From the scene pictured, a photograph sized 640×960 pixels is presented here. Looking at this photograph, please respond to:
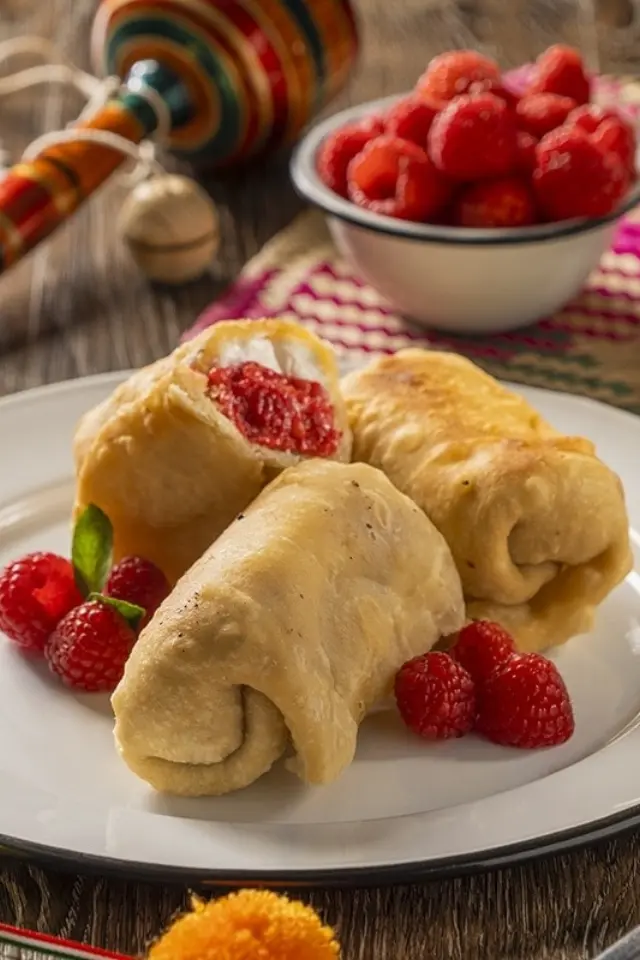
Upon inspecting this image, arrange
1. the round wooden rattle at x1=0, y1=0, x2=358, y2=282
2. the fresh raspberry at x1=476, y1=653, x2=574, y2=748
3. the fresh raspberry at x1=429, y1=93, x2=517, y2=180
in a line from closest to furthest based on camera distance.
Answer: the fresh raspberry at x1=476, y1=653, x2=574, y2=748
the fresh raspberry at x1=429, y1=93, x2=517, y2=180
the round wooden rattle at x1=0, y1=0, x2=358, y2=282

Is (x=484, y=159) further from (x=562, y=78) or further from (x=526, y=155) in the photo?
(x=562, y=78)

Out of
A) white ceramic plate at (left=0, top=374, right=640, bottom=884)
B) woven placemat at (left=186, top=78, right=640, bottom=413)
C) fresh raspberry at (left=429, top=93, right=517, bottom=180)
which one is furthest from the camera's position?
woven placemat at (left=186, top=78, right=640, bottom=413)

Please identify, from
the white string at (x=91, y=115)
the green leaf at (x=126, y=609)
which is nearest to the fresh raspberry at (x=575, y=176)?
the white string at (x=91, y=115)

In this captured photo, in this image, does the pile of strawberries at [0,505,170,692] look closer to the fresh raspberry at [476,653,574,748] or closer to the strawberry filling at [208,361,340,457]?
the strawberry filling at [208,361,340,457]

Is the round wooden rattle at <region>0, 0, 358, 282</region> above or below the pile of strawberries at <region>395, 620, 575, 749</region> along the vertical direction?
above

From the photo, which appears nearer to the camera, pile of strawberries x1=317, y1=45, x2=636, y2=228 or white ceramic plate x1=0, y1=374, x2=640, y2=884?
white ceramic plate x1=0, y1=374, x2=640, y2=884

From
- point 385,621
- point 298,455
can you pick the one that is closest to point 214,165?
point 298,455

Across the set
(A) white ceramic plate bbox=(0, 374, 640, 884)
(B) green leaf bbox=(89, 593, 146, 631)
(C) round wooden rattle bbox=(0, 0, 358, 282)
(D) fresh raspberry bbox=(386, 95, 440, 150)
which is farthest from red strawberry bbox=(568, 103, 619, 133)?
(B) green leaf bbox=(89, 593, 146, 631)

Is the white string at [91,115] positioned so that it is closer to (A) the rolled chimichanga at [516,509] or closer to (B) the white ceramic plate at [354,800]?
(A) the rolled chimichanga at [516,509]
